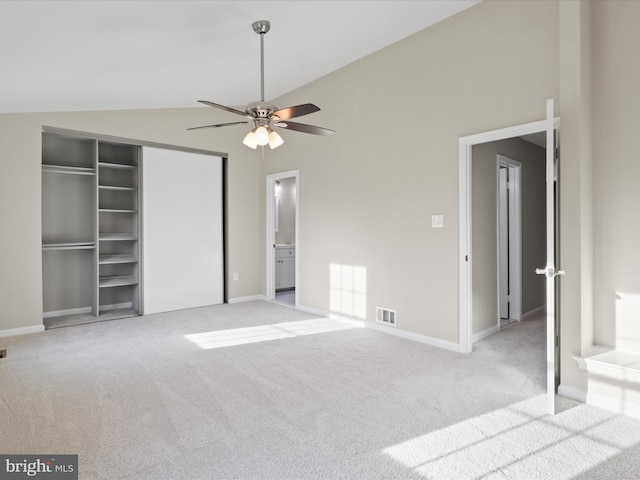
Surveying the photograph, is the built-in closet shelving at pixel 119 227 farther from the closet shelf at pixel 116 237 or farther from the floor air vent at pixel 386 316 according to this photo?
the floor air vent at pixel 386 316

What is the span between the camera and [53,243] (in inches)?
202

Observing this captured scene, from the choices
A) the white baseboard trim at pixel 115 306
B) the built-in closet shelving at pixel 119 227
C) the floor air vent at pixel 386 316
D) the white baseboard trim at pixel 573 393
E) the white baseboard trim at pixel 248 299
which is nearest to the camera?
the white baseboard trim at pixel 573 393

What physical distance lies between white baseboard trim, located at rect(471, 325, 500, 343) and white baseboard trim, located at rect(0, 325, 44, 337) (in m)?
4.89

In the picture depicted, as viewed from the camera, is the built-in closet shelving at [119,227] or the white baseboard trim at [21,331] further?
the built-in closet shelving at [119,227]

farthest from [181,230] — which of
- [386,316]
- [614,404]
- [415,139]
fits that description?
[614,404]

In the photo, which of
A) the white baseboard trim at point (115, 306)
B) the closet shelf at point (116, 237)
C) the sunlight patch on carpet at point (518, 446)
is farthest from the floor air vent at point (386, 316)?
the white baseboard trim at point (115, 306)

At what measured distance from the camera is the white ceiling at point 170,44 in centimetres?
272

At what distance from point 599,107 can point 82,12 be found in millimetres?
3663

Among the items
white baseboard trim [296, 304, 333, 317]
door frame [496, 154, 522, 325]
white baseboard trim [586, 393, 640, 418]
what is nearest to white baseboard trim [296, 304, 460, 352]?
white baseboard trim [296, 304, 333, 317]

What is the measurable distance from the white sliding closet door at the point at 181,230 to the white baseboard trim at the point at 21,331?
120 centimetres

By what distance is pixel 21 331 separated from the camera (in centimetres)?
438

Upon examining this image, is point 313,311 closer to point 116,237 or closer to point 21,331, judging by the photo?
point 116,237

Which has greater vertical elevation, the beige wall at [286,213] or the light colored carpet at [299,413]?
the beige wall at [286,213]

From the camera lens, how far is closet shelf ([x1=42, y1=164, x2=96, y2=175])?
4.79m
